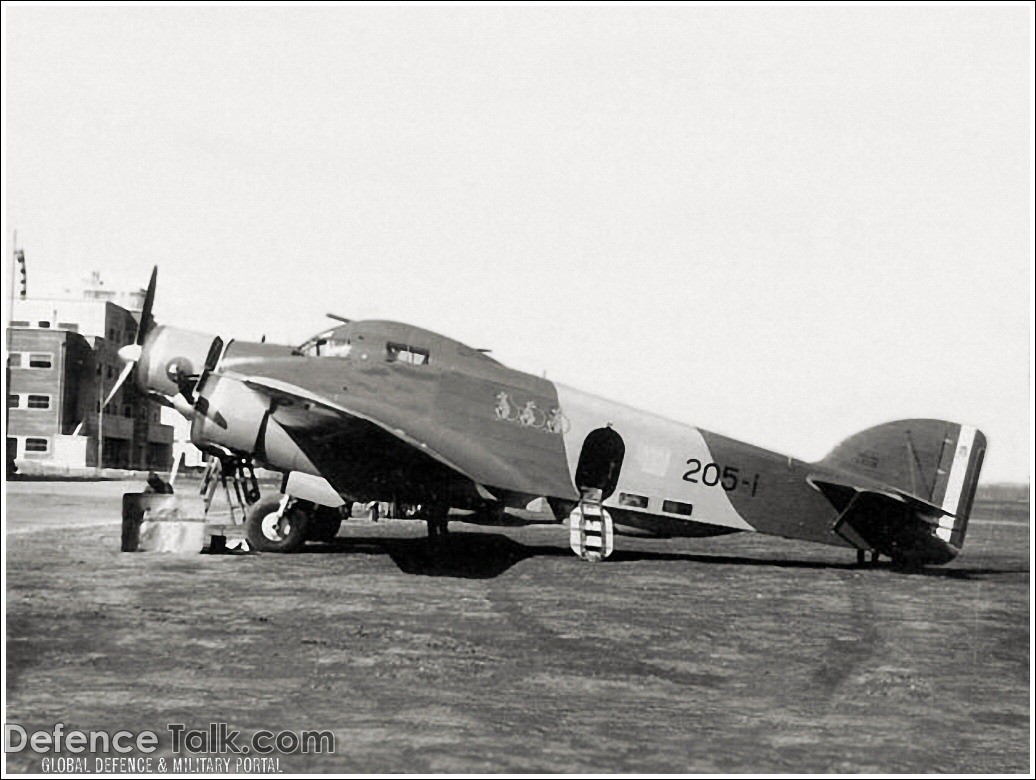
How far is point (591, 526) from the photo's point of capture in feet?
34.5

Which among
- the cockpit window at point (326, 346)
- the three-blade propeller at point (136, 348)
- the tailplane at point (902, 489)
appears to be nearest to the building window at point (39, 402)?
the three-blade propeller at point (136, 348)

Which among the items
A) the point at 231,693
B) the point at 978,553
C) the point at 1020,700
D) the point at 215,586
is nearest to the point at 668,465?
the point at 978,553

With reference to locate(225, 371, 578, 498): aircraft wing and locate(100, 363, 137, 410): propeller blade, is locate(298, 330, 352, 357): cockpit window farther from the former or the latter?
locate(100, 363, 137, 410): propeller blade

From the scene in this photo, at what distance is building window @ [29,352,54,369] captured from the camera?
24.9ft

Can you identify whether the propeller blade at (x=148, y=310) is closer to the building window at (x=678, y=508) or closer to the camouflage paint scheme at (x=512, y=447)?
the camouflage paint scheme at (x=512, y=447)

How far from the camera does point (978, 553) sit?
10.5 meters

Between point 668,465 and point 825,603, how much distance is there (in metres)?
2.42

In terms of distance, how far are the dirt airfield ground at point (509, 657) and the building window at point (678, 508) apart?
1009 millimetres

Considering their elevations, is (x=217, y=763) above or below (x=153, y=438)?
below

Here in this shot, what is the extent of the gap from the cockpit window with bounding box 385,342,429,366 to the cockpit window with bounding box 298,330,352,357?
39cm

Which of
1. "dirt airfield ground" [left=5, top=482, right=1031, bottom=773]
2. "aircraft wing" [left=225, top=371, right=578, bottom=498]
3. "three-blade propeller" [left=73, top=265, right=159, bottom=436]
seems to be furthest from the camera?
"aircraft wing" [left=225, top=371, right=578, bottom=498]

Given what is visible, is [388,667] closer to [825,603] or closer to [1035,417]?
[825,603]

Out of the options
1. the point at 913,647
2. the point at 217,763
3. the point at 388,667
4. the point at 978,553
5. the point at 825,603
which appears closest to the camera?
the point at 217,763

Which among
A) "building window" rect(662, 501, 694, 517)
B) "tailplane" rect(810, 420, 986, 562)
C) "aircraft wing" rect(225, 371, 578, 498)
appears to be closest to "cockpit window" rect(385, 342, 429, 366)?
"aircraft wing" rect(225, 371, 578, 498)
